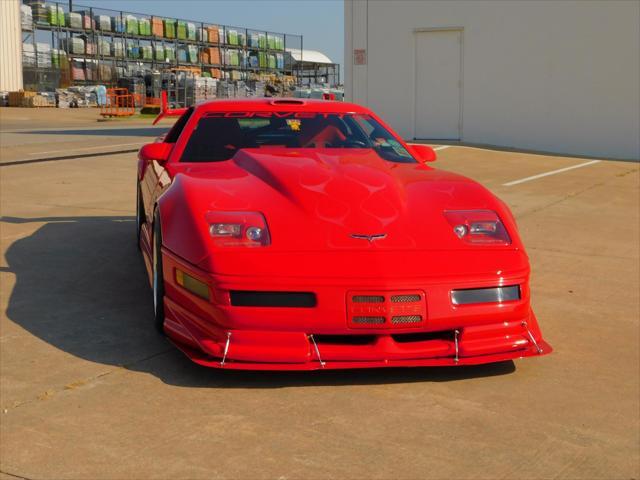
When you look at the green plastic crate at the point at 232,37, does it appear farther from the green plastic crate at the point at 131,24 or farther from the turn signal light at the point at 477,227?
the turn signal light at the point at 477,227

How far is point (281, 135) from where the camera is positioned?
540 centimetres

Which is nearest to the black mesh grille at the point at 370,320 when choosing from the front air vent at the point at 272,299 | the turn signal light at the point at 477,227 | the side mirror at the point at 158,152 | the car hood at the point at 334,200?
the front air vent at the point at 272,299

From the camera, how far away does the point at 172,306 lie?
13.5ft

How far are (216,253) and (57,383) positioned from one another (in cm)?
89

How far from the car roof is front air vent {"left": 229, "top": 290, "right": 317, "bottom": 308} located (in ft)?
6.64

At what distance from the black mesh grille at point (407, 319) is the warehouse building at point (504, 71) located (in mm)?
14633

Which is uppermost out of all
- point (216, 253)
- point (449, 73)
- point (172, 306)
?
point (449, 73)

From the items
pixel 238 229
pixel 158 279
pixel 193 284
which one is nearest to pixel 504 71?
pixel 158 279

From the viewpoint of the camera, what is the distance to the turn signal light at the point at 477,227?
407 cm

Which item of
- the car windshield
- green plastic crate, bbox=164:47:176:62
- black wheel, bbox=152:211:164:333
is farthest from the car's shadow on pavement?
green plastic crate, bbox=164:47:176:62

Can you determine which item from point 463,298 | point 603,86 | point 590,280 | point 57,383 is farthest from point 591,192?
point 57,383

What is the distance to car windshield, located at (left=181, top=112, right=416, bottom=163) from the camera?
5.22 meters

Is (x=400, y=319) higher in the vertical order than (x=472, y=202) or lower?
lower

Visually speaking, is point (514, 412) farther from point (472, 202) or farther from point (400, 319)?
point (472, 202)
